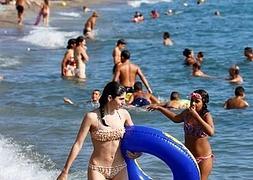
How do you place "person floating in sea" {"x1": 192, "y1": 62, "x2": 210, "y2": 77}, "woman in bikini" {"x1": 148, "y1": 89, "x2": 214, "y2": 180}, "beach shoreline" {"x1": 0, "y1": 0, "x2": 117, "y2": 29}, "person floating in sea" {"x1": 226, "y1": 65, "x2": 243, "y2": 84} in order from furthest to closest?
"beach shoreline" {"x1": 0, "y1": 0, "x2": 117, "y2": 29}, "person floating in sea" {"x1": 192, "y1": 62, "x2": 210, "y2": 77}, "person floating in sea" {"x1": 226, "y1": 65, "x2": 243, "y2": 84}, "woman in bikini" {"x1": 148, "y1": 89, "x2": 214, "y2": 180}

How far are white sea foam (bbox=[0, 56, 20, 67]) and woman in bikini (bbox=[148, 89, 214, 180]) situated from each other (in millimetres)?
11458

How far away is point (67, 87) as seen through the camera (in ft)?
49.5

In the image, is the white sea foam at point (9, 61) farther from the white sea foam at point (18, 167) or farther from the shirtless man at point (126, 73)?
the white sea foam at point (18, 167)

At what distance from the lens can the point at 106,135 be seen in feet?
19.2

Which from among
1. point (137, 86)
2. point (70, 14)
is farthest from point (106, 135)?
point (70, 14)

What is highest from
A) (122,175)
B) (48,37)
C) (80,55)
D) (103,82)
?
(122,175)

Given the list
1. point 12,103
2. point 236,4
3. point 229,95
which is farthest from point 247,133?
point 236,4


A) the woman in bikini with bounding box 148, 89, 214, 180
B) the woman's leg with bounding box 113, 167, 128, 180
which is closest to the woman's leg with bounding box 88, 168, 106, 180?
the woman's leg with bounding box 113, 167, 128, 180

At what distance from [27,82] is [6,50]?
16.2 ft

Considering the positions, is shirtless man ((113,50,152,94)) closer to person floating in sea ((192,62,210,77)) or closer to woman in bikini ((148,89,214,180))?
person floating in sea ((192,62,210,77))

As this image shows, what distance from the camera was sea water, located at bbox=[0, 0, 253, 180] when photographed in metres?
→ 9.34

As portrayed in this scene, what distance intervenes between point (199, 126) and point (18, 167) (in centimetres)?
308

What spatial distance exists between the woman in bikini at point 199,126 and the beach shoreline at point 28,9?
63.6 feet

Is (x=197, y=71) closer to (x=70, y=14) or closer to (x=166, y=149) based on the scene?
(x=166, y=149)
